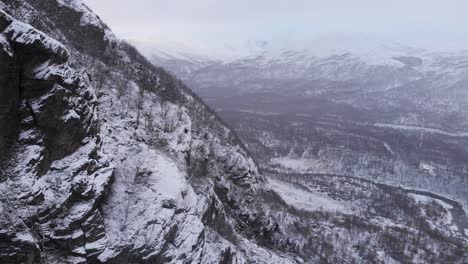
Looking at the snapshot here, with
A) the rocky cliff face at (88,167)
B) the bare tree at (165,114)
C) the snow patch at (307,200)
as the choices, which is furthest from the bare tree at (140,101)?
the snow patch at (307,200)

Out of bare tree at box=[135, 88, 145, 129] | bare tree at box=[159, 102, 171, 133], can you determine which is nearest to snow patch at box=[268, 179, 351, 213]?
bare tree at box=[159, 102, 171, 133]

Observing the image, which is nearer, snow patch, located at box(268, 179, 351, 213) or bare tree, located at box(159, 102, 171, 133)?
bare tree, located at box(159, 102, 171, 133)

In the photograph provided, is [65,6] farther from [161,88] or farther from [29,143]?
[29,143]

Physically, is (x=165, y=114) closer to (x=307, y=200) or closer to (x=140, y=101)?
(x=140, y=101)

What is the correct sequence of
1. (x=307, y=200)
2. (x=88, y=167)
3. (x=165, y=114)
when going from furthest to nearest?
1. (x=307, y=200)
2. (x=165, y=114)
3. (x=88, y=167)

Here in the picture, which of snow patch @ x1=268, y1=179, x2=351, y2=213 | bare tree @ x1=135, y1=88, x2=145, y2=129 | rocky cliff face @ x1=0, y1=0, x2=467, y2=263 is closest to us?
rocky cliff face @ x1=0, y1=0, x2=467, y2=263

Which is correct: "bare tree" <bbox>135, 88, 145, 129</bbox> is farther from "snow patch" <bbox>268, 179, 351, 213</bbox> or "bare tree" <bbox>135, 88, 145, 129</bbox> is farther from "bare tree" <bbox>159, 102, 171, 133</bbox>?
"snow patch" <bbox>268, 179, 351, 213</bbox>

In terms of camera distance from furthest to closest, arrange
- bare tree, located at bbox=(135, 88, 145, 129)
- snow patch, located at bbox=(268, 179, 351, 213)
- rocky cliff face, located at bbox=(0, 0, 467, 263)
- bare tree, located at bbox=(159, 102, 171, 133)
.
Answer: snow patch, located at bbox=(268, 179, 351, 213)
bare tree, located at bbox=(159, 102, 171, 133)
bare tree, located at bbox=(135, 88, 145, 129)
rocky cliff face, located at bbox=(0, 0, 467, 263)

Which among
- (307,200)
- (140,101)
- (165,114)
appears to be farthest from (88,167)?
(307,200)

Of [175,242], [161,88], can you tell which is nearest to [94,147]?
[175,242]

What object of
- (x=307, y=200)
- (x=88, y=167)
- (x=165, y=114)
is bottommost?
(x=307, y=200)

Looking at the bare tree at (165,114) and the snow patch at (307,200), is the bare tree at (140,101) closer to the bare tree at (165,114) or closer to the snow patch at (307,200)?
the bare tree at (165,114)
